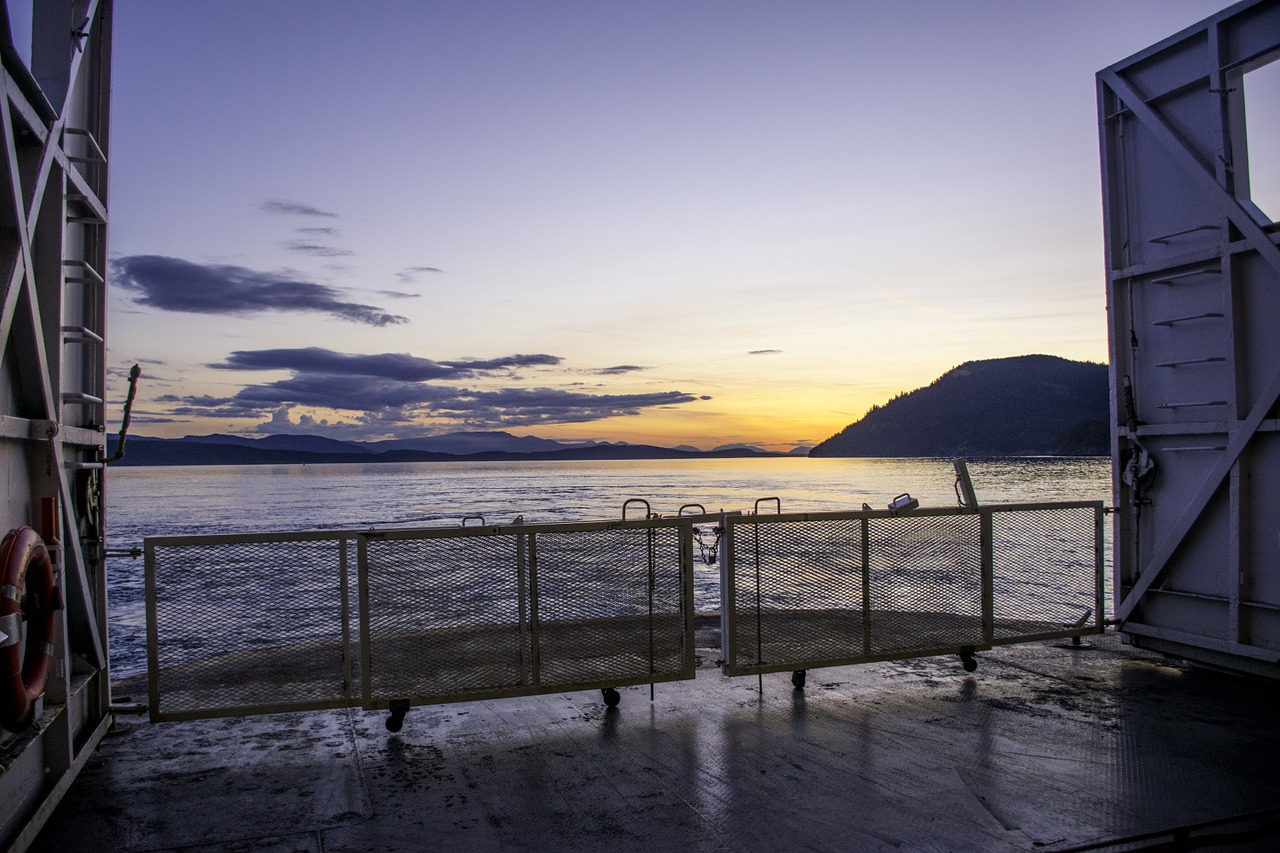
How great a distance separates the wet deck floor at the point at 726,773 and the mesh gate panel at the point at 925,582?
1.65ft

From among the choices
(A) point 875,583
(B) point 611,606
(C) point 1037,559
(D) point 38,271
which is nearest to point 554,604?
(B) point 611,606

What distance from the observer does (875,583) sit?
6.93 meters

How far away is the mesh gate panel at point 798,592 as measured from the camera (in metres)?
6.67

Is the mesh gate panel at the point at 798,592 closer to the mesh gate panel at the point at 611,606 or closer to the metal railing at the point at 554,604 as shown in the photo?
the metal railing at the point at 554,604

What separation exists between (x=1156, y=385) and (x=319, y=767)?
7.41 metres

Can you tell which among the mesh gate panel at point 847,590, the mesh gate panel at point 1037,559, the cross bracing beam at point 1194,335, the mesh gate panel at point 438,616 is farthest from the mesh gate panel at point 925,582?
the mesh gate panel at point 438,616

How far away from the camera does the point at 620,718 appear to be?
19.9 feet

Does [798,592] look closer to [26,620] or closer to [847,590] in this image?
[847,590]

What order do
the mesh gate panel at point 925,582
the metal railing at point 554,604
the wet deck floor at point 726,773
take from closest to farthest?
1. the wet deck floor at point 726,773
2. the metal railing at point 554,604
3. the mesh gate panel at point 925,582

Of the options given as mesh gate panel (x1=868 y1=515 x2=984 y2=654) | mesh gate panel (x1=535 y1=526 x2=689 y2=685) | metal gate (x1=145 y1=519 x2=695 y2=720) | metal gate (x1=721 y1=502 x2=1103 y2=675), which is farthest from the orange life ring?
mesh gate panel (x1=868 y1=515 x2=984 y2=654)

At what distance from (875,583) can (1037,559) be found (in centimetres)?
198

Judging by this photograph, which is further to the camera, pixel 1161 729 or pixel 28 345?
pixel 1161 729

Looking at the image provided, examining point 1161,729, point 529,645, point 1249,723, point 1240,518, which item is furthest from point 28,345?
point 1240,518

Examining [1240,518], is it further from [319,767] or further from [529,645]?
[319,767]
